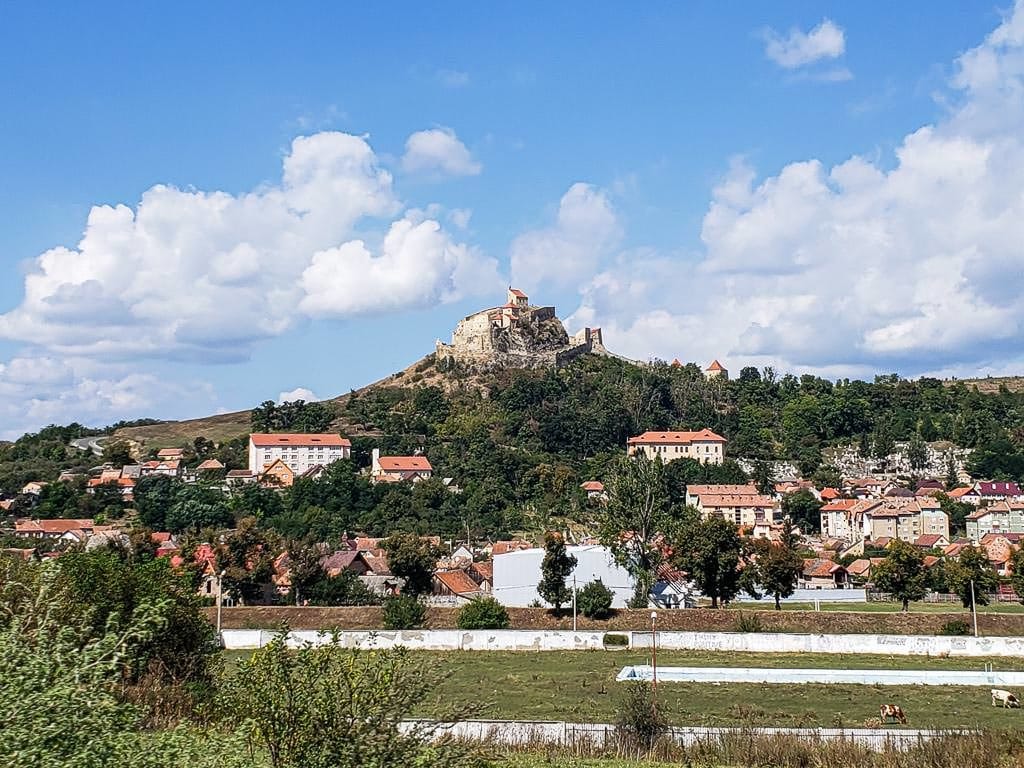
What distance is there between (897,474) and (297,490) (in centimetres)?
6109

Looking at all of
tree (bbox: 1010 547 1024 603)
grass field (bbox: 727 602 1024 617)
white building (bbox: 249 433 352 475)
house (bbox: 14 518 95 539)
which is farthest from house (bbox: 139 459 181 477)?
tree (bbox: 1010 547 1024 603)

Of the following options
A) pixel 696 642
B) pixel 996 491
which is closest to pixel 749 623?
pixel 696 642

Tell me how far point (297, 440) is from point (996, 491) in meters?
65.6

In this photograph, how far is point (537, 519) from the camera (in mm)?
78188

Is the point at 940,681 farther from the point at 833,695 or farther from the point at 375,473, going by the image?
the point at 375,473

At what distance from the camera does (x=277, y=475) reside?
3858 inches

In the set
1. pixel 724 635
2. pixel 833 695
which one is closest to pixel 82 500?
pixel 724 635

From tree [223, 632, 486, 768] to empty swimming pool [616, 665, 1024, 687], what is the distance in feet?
67.4

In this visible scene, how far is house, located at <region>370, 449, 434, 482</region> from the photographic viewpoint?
94.5 meters

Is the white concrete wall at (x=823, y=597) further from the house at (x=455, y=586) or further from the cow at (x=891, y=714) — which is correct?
the cow at (x=891, y=714)

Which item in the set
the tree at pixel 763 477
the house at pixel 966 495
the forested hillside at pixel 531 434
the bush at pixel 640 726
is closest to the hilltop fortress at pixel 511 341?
the forested hillside at pixel 531 434

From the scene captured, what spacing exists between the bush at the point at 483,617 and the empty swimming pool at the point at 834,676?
11.7 m

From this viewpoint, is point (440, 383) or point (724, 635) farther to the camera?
point (440, 383)

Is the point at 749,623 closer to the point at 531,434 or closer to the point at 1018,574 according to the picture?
the point at 1018,574
